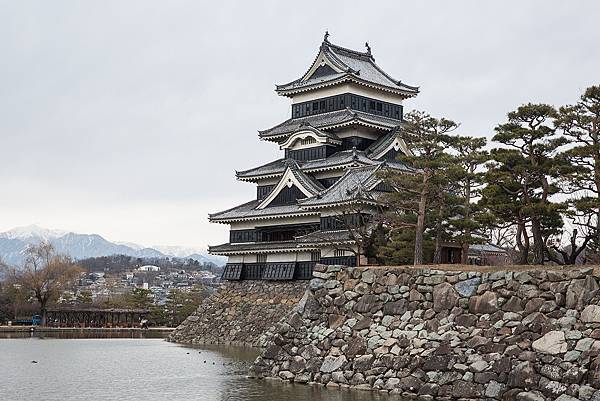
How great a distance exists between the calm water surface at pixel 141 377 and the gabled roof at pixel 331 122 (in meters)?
11.6

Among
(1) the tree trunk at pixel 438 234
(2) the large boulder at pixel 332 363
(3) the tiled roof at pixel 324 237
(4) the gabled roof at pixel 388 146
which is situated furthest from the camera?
(4) the gabled roof at pixel 388 146

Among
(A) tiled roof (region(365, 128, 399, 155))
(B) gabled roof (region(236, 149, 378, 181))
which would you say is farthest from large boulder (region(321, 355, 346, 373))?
(A) tiled roof (region(365, 128, 399, 155))

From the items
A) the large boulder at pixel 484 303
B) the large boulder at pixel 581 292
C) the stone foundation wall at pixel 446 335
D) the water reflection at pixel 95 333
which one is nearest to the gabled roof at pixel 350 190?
the stone foundation wall at pixel 446 335

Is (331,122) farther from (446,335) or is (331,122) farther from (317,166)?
(446,335)

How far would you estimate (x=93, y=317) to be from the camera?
203 feet

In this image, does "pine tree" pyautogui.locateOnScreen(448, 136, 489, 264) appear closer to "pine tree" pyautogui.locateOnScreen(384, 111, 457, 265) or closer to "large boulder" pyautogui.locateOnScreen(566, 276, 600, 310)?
"pine tree" pyautogui.locateOnScreen(384, 111, 457, 265)

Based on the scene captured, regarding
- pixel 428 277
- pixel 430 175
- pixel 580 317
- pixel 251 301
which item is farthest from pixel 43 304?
pixel 580 317

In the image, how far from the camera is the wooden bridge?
2341 inches

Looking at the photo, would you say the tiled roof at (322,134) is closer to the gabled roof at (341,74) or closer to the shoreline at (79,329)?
the gabled roof at (341,74)

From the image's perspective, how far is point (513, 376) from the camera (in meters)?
16.3

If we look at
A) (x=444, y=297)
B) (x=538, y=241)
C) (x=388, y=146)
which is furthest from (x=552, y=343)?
(x=388, y=146)

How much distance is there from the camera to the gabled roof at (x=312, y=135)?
39594 mm

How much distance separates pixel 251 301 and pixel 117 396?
20.5m

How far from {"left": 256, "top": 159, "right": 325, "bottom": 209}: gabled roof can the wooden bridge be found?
23.3m
